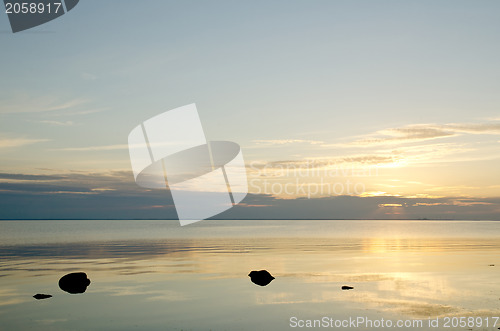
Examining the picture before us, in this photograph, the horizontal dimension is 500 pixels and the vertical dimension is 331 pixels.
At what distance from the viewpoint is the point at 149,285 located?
43.6 metres

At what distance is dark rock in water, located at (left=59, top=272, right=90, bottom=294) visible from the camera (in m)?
41.2

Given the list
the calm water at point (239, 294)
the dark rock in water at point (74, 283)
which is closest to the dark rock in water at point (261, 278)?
the calm water at point (239, 294)

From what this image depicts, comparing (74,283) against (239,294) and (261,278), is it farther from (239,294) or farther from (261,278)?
(261,278)


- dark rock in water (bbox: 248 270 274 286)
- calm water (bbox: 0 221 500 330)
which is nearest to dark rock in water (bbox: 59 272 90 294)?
calm water (bbox: 0 221 500 330)

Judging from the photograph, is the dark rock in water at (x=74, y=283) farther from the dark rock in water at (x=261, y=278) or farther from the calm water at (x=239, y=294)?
the dark rock in water at (x=261, y=278)

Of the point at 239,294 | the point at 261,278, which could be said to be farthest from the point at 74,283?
the point at 261,278

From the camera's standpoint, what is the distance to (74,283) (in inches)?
1647

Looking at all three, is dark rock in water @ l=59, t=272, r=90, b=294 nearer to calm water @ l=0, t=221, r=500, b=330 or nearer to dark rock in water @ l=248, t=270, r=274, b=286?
calm water @ l=0, t=221, r=500, b=330

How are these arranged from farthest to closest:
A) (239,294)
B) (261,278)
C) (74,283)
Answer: (261,278), (74,283), (239,294)

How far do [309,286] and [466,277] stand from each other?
18714 millimetres

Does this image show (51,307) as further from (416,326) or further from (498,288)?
(498,288)

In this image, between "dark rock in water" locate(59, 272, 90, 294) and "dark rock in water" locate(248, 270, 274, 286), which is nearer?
"dark rock in water" locate(59, 272, 90, 294)

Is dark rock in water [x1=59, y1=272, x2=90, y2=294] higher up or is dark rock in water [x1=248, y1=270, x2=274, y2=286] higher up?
dark rock in water [x1=59, y1=272, x2=90, y2=294]

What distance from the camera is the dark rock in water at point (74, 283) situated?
41.2 m
